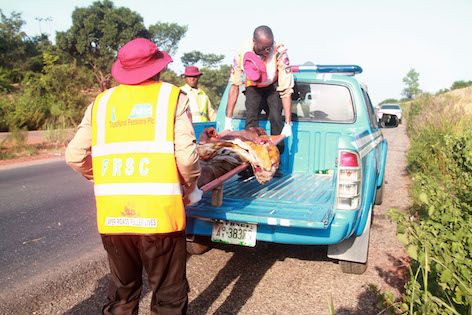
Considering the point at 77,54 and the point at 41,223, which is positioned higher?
the point at 77,54

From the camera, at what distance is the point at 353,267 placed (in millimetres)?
3734

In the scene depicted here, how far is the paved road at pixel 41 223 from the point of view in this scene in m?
4.16

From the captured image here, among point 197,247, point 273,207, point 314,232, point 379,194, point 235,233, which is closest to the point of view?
point 314,232

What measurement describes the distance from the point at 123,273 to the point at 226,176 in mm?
1254

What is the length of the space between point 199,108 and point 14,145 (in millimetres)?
9314

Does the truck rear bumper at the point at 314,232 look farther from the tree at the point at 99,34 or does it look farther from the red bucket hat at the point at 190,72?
the tree at the point at 99,34

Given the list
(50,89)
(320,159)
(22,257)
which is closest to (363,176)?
(320,159)

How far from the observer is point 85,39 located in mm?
34938

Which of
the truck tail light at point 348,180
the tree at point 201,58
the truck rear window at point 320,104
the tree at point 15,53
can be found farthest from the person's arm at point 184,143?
the tree at point 201,58

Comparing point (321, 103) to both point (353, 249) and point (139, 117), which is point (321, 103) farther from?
point (139, 117)

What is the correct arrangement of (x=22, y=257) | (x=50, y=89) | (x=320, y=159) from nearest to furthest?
(x=22, y=257), (x=320, y=159), (x=50, y=89)

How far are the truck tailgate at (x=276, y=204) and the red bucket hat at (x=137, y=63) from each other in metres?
1.41

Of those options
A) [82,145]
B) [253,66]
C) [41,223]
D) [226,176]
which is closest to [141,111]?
[82,145]

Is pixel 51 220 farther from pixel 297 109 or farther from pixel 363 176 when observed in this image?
pixel 363 176
